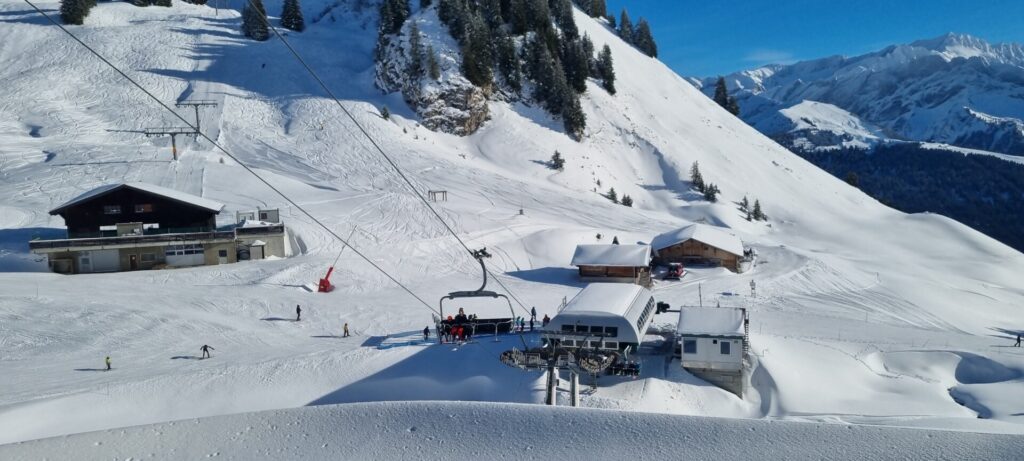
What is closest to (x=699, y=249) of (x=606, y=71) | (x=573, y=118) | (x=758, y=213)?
(x=758, y=213)

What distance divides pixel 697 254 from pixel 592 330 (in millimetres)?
18699

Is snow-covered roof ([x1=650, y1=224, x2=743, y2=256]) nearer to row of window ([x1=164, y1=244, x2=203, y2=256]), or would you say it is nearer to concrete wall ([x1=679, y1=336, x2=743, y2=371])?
concrete wall ([x1=679, y1=336, x2=743, y2=371])

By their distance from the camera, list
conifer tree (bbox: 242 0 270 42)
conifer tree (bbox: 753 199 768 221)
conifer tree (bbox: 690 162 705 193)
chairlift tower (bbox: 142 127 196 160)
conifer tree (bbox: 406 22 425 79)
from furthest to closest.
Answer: conifer tree (bbox: 242 0 270 42), conifer tree (bbox: 406 22 425 79), conifer tree (bbox: 690 162 705 193), conifer tree (bbox: 753 199 768 221), chairlift tower (bbox: 142 127 196 160)

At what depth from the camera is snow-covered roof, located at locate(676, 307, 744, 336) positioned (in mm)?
20547

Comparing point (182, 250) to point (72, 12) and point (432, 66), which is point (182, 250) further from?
point (72, 12)

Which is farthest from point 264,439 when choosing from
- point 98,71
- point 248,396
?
point 98,71

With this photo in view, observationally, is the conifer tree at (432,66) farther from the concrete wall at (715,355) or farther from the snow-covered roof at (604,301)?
the concrete wall at (715,355)

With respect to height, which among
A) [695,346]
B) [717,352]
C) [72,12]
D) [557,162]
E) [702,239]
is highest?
[72,12]

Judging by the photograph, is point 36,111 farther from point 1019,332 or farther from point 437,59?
point 1019,332

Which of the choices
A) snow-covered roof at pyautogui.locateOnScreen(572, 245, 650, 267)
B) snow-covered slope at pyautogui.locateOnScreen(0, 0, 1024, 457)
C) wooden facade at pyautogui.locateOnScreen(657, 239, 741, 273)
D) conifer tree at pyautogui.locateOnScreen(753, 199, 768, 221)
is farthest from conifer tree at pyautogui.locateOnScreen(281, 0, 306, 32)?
wooden facade at pyautogui.locateOnScreen(657, 239, 741, 273)

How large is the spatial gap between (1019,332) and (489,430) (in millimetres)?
34253

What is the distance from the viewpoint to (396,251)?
116 ft

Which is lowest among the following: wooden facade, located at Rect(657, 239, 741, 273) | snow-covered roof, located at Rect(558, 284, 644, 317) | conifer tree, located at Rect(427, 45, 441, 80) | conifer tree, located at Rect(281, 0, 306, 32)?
snow-covered roof, located at Rect(558, 284, 644, 317)

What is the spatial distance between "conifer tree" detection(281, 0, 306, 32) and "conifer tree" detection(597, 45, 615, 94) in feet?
127
